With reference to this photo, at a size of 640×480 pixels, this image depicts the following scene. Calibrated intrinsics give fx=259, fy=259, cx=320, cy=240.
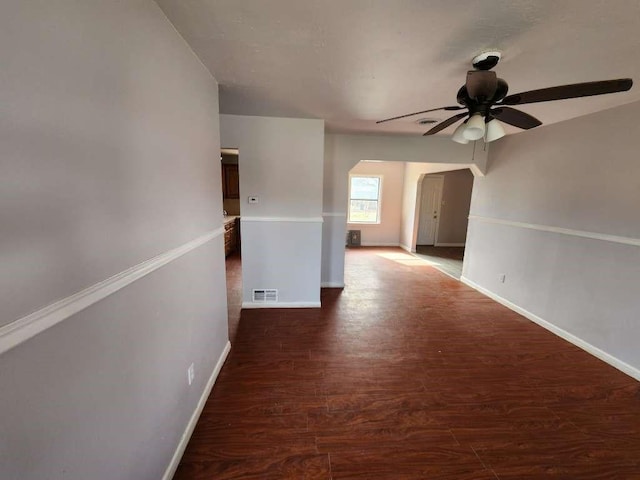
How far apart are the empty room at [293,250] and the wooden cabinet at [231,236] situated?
6.40 feet

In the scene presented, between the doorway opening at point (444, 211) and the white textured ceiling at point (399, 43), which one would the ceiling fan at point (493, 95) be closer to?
the white textured ceiling at point (399, 43)

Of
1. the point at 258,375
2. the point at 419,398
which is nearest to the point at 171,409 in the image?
the point at 258,375

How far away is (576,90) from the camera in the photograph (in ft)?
4.40

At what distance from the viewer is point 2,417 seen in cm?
56

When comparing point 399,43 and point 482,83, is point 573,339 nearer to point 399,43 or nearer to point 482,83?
point 482,83

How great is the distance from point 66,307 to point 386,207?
23.2ft

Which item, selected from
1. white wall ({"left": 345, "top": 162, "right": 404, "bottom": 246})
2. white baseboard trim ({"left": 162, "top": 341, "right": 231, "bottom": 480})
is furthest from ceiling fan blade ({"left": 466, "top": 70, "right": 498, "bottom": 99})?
white wall ({"left": 345, "top": 162, "right": 404, "bottom": 246})

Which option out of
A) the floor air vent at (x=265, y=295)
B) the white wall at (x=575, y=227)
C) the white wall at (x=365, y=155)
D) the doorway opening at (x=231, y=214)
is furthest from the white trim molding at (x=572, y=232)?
the doorway opening at (x=231, y=214)

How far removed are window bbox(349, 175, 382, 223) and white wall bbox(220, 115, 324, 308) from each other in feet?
13.3

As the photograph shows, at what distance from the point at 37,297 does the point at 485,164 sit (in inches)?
192

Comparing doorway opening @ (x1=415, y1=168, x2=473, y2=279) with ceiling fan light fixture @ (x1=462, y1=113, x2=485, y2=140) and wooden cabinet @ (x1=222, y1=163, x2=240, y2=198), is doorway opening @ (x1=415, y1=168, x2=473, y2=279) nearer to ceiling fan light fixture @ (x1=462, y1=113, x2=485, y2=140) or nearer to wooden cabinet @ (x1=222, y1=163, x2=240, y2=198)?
wooden cabinet @ (x1=222, y1=163, x2=240, y2=198)

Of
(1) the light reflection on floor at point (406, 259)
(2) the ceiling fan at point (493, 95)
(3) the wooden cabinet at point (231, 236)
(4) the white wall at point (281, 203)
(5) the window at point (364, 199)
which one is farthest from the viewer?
(5) the window at point (364, 199)

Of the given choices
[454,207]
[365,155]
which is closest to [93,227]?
[365,155]

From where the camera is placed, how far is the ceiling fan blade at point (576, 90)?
1249mm
